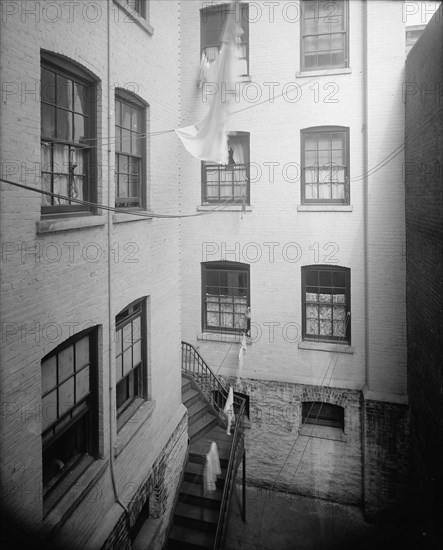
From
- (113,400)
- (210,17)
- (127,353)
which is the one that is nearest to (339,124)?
(210,17)

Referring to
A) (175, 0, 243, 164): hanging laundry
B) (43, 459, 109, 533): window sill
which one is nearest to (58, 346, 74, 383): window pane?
(43, 459, 109, 533): window sill

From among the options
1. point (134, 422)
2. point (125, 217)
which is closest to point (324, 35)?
point (125, 217)

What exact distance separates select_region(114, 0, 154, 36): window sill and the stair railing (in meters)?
7.87

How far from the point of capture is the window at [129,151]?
7668mm

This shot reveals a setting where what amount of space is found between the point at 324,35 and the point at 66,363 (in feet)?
35.7

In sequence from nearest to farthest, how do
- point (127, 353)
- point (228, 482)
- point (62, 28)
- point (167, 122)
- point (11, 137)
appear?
point (11, 137) → point (62, 28) → point (127, 353) → point (167, 122) → point (228, 482)

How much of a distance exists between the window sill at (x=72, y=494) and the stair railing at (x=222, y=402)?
3.81 m

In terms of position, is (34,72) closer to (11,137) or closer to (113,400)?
(11,137)

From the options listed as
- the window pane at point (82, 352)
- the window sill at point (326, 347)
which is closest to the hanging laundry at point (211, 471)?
the window sill at point (326, 347)

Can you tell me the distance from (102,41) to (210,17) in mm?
7552

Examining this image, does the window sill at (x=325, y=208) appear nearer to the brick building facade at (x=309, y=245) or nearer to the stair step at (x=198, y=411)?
the brick building facade at (x=309, y=245)

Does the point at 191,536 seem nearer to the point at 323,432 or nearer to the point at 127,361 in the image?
→ the point at 127,361

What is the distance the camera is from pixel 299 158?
1257cm

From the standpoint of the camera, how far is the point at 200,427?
11453 millimetres
